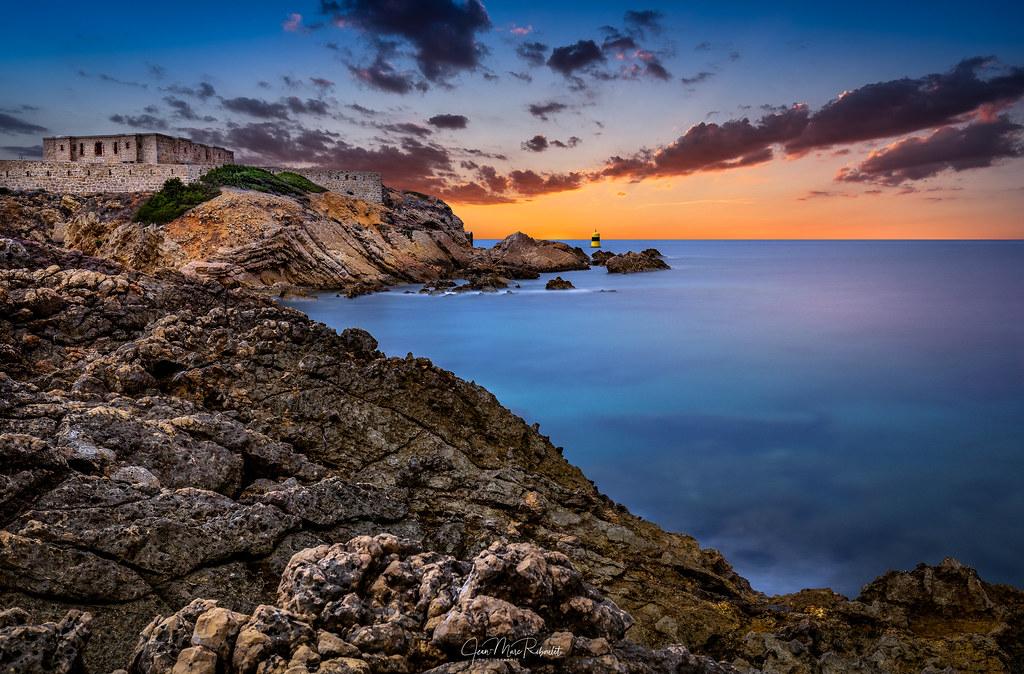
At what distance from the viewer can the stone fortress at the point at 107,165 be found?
153 ft

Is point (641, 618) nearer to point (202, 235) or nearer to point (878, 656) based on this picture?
point (878, 656)

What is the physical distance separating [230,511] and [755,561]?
8.25 meters

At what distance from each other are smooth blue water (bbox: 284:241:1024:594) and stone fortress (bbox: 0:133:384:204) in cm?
2137

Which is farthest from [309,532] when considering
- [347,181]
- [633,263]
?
[633,263]

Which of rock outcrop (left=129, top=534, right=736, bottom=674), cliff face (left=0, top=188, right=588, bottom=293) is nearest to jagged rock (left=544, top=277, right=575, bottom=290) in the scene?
cliff face (left=0, top=188, right=588, bottom=293)

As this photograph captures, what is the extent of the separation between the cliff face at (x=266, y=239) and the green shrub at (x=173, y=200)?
1.05 m

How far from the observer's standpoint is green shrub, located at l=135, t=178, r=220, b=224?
39125 mm

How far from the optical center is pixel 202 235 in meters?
37.1

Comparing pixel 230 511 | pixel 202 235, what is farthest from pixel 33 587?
pixel 202 235

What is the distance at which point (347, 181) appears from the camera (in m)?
55.1

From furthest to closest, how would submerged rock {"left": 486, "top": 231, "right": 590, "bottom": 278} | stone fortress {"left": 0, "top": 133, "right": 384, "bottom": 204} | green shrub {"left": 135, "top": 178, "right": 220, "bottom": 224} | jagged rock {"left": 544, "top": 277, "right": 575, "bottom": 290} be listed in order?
submerged rock {"left": 486, "top": 231, "right": 590, "bottom": 278} → stone fortress {"left": 0, "top": 133, "right": 384, "bottom": 204} → jagged rock {"left": 544, "top": 277, "right": 575, "bottom": 290} → green shrub {"left": 135, "top": 178, "right": 220, "bottom": 224}

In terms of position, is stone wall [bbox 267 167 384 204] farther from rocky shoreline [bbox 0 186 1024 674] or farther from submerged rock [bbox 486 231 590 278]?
rocky shoreline [bbox 0 186 1024 674]

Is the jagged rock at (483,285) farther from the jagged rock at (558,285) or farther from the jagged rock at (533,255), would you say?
the jagged rock at (533,255)

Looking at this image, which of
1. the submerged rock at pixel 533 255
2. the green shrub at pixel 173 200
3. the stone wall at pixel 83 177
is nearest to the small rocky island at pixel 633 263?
the submerged rock at pixel 533 255
